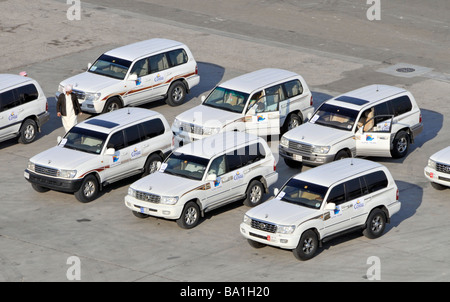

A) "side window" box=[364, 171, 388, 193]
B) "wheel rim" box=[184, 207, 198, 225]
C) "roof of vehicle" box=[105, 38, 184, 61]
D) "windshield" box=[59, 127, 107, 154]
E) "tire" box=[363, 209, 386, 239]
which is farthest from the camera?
"roof of vehicle" box=[105, 38, 184, 61]

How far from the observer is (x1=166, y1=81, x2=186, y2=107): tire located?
3259 cm

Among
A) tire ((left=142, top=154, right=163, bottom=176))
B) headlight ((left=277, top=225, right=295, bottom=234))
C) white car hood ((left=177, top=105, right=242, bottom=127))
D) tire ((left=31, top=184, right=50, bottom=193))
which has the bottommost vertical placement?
tire ((left=31, top=184, right=50, bottom=193))

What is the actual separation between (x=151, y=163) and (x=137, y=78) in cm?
546

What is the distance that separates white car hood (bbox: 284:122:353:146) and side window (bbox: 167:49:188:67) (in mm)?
6179

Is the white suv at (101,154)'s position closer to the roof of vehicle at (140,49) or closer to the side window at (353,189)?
the roof of vehicle at (140,49)

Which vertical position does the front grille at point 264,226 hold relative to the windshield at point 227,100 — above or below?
below

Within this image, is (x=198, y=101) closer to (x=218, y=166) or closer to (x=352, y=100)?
(x=352, y=100)

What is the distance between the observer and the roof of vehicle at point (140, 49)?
32031mm

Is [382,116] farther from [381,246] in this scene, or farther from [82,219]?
[82,219]

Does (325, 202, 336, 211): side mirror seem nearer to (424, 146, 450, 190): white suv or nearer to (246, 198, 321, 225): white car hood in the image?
(246, 198, 321, 225): white car hood

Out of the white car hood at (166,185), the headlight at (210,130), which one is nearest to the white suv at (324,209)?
the white car hood at (166,185)

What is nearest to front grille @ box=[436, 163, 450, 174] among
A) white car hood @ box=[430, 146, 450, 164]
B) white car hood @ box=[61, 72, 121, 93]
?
white car hood @ box=[430, 146, 450, 164]

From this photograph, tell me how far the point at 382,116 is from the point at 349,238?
5910 mm

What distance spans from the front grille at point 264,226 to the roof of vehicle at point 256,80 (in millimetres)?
8039
